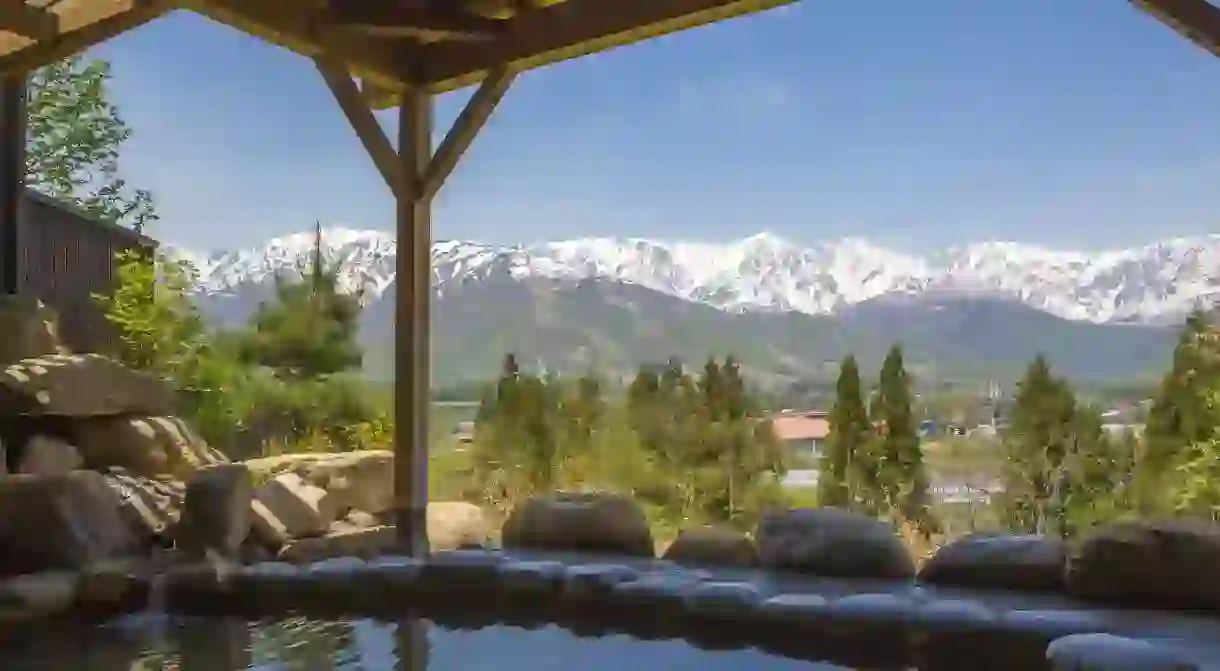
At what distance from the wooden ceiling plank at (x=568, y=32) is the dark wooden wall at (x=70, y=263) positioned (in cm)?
264

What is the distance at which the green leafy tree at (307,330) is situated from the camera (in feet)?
22.9

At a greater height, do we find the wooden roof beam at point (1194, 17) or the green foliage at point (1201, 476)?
the wooden roof beam at point (1194, 17)

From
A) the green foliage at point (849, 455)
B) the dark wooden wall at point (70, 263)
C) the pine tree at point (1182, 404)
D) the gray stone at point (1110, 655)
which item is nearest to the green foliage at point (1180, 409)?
the pine tree at point (1182, 404)

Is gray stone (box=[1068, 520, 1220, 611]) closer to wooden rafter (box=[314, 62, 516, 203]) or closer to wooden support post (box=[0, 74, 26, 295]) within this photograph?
wooden rafter (box=[314, 62, 516, 203])

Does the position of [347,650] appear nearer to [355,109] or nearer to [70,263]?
[355,109]

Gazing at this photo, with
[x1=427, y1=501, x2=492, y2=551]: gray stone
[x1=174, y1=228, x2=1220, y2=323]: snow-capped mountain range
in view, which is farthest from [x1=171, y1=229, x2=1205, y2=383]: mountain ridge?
[x1=427, y1=501, x2=492, y2=551]: gray stone

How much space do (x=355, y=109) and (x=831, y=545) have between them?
3121 mm

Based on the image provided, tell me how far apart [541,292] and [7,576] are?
172 inches

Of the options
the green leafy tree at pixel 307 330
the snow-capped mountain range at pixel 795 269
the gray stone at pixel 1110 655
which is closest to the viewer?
Answer: the gray stone at pixel 1110 655

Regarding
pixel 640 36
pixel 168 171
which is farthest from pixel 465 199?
pixel 640 36

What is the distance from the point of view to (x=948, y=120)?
7.06 m

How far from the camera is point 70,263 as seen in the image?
20.8 feet

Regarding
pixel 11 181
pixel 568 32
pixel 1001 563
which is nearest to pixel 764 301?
pixel 568 32

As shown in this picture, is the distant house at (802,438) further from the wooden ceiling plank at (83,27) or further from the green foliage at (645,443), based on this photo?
the wooden ceiling plank at (83,27)
